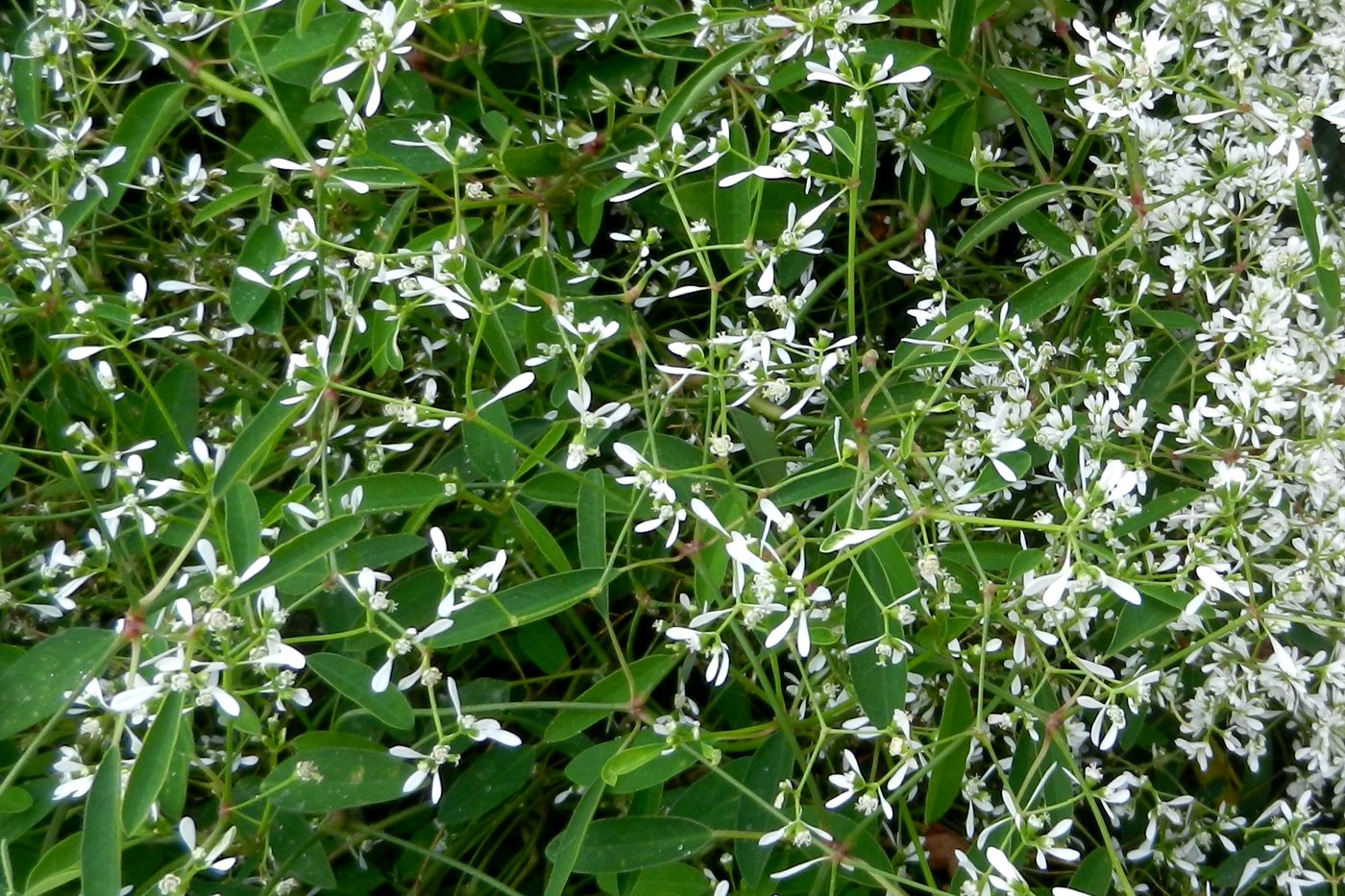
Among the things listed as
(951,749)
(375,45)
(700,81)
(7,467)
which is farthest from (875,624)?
(7,467)

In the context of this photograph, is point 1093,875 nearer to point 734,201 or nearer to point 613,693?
point 613,693

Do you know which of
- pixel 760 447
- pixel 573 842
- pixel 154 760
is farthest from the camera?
pixel 760 447

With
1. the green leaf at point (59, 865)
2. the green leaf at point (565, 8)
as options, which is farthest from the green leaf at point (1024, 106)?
the green leaf at point (59, 865)

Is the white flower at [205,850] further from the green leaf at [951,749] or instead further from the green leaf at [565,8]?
the green leaf at [565,8]

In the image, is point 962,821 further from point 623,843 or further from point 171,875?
point 171,875

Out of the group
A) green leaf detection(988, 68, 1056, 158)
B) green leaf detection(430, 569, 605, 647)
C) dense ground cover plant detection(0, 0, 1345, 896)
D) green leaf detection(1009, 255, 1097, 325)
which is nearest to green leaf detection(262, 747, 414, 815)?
dense ground cover plant detection(0, 0, 1345, 896)

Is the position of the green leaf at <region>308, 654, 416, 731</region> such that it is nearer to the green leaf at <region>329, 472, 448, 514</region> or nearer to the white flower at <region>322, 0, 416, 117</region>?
Result: the green leaf at <region>329, 472, 448, 514</region>

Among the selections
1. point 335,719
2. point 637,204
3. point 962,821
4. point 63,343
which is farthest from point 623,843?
point 63,343
